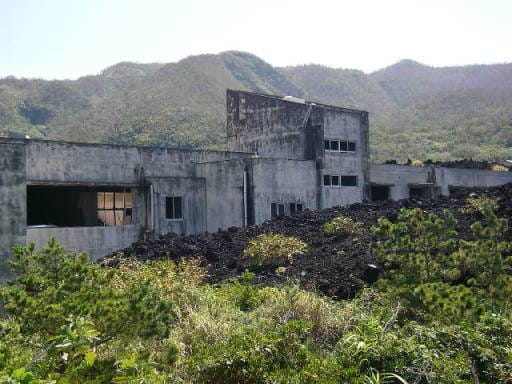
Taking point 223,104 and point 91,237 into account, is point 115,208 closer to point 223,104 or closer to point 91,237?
point 91,237

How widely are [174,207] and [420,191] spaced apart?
15.9 metres

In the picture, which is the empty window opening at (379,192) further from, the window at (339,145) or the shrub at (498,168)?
the shrub at (498,168)

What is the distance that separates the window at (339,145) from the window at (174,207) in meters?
8.61

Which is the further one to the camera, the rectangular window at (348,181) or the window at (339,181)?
the rectangular window at (348,181)

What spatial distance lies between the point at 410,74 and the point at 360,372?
154m

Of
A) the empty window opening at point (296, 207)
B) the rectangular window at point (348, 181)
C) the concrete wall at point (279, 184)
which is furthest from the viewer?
the rectangular window at point (348, 181)

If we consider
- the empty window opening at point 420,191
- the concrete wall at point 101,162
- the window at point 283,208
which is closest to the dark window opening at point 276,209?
the window at point 283,208

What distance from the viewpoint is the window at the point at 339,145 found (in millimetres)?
31734

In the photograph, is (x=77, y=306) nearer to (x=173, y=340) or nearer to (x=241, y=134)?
(x=173, y=340)

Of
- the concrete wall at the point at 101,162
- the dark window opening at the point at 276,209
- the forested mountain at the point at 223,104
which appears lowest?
the dark window opening at the point at 276,209

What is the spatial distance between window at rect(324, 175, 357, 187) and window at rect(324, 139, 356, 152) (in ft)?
4.65

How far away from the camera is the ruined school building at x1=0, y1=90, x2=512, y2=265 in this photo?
24078mm

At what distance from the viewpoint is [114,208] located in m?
26.3

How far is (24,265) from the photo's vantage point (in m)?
10.1
